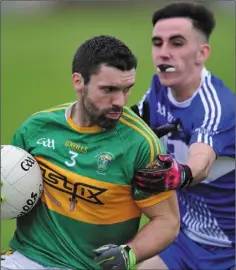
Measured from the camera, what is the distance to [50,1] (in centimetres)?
3028

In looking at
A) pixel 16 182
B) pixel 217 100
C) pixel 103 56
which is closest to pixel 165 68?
pixel 217 100

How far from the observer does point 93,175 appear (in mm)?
4215

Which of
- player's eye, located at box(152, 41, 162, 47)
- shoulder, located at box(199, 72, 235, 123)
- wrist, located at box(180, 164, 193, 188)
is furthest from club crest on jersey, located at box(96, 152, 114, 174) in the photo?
player's eye, located at box(152, 41, 162, 47)

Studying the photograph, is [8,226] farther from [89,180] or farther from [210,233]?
[89,180]

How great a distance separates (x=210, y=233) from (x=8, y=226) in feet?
10.1

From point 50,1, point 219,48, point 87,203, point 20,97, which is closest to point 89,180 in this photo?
point 87,203

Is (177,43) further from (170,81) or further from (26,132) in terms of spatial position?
(26,132)

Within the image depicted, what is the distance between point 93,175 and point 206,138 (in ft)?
4.21

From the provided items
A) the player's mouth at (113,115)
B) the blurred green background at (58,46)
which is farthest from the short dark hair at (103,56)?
the blurred green background at (58,46)

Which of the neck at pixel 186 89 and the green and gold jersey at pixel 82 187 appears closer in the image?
the green and gold jersey at pixel 82 187

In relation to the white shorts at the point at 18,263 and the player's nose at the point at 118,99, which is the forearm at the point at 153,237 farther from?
the player's nose at the point at 118,99

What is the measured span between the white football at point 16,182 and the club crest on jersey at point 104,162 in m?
0.36

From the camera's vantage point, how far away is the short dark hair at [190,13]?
19.0ft

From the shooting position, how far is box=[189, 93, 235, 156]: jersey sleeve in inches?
208
